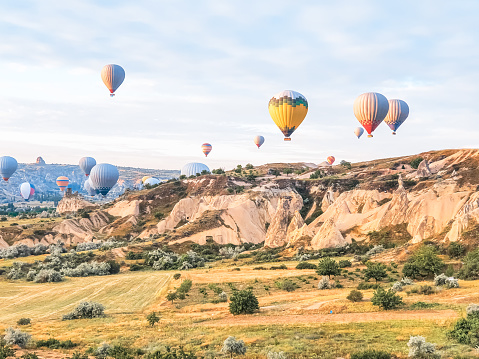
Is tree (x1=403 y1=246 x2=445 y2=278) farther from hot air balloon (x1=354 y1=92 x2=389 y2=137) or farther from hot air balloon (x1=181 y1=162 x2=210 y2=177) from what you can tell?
A: hot air balloon (x1=181 y1=162 x2=210 y2=177)

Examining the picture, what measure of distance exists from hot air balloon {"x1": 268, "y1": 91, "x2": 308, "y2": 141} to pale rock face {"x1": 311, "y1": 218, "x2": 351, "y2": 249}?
1523 cm

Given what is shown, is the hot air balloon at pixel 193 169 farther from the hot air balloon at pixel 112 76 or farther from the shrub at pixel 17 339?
the shrub at pixel 17 339

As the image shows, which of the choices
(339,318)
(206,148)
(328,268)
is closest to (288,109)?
(328,268)

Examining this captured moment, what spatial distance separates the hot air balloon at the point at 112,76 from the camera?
319 feet

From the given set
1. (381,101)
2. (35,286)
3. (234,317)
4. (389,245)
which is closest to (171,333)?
(234,317)

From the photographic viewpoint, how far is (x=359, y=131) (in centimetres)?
14388

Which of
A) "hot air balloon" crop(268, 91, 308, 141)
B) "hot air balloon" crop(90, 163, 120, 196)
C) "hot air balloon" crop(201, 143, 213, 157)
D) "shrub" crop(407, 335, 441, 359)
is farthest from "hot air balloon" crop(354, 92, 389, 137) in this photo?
"hot air balloon" crop(201, 143, 213, 157)

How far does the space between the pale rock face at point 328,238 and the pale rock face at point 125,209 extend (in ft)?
171

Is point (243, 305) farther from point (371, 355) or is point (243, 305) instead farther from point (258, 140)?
point (258, 140)

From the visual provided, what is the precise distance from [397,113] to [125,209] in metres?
66.0

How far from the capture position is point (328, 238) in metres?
68.1

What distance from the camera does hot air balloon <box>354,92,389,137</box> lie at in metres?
75.8

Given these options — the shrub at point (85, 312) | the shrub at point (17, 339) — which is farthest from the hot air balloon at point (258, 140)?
the shrub at point (17, 339)

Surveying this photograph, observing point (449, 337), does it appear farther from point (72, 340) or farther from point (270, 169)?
point (270, 169)
